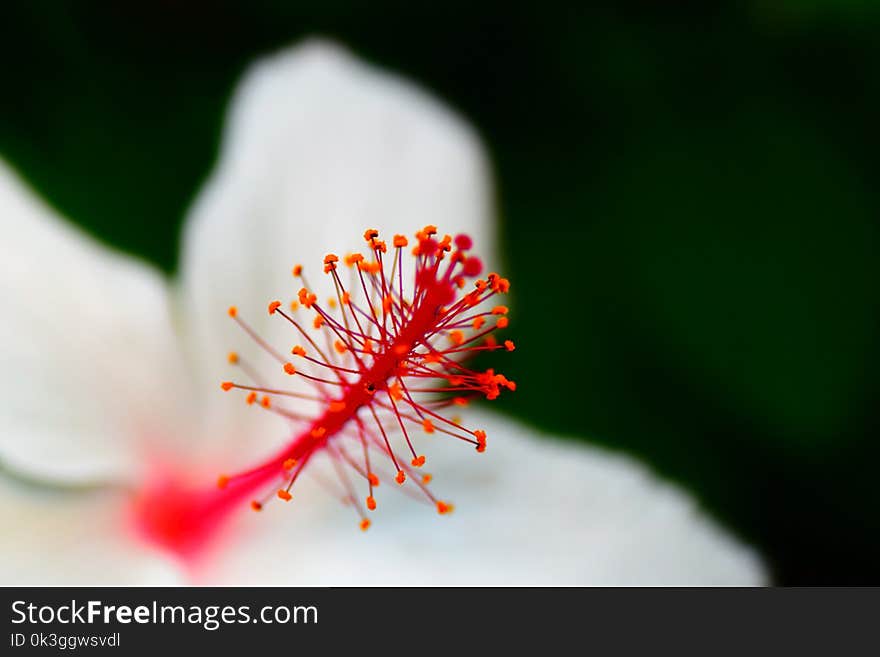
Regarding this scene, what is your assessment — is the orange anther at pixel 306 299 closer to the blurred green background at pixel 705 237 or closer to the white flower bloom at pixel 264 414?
the white flower bloom at pixel 264 414

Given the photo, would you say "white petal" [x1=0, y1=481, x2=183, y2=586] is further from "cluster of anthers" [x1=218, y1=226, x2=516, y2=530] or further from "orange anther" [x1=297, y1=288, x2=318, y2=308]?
"orange anther" [x1=297, y1=288, x2=318, y2=308]

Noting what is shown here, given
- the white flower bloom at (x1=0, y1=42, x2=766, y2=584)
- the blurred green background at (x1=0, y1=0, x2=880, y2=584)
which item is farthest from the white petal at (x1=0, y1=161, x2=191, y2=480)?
the blurred green background at (x1=0, y1=0, x2=880, y2=584)

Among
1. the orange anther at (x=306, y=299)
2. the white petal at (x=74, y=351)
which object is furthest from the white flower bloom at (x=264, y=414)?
the orange anther at (x=306, y=299)

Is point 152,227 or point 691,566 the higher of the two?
point 152,227

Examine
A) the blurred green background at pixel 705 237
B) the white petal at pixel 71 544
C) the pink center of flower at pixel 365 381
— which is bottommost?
the white petal at pixel 71 544
